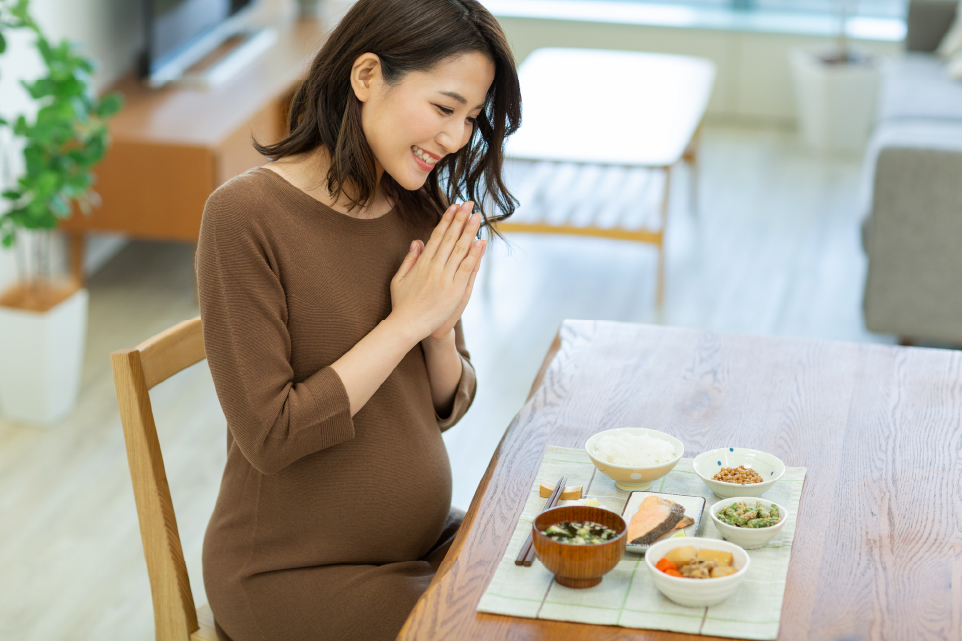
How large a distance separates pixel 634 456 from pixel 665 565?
0.67ft

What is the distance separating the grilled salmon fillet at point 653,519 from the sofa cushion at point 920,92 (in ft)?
9.65

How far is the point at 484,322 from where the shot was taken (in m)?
3.43

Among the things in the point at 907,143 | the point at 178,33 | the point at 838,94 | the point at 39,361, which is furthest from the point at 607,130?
the point at 39,361

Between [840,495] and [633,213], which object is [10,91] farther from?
[840,495]

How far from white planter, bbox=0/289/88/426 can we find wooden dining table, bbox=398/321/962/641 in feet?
5.24

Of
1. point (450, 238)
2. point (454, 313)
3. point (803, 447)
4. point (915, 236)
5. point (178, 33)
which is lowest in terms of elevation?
point (915, 236)

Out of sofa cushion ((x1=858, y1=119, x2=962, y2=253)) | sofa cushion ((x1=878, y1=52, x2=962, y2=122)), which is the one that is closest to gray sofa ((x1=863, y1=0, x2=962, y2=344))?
sofa cushion ((x1=858, y1=119, x2=962, y2=253))

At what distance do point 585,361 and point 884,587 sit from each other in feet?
1.94

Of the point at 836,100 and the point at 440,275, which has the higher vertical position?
the point at 440,275

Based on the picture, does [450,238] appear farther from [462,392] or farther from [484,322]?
[484,322]

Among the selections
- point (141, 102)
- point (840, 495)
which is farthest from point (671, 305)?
point (840, 495)

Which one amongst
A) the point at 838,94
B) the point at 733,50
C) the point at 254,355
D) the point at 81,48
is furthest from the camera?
the point at 733,50

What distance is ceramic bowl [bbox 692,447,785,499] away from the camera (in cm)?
117

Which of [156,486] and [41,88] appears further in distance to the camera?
[41,88]
